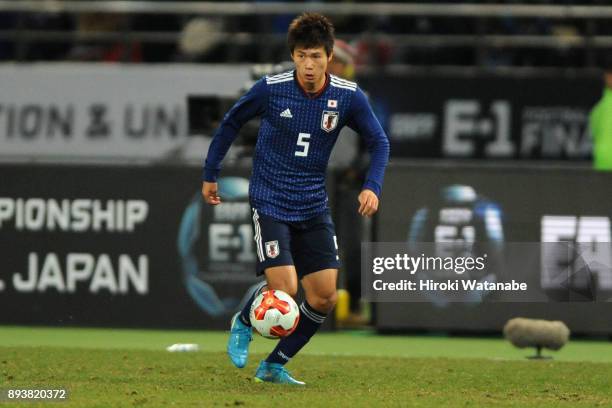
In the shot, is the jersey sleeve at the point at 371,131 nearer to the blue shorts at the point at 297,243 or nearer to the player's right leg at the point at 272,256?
the blue shorts at the point at 297,243

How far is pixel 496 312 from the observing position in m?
15.0

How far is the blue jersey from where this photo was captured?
9781 mm

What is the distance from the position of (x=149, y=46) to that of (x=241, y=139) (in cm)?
549

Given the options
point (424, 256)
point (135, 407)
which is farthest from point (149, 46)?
point (135, 407)

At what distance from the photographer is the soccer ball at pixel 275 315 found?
9.45m

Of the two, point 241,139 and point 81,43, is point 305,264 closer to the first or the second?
point 241,139

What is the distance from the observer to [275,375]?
1011 centimetres

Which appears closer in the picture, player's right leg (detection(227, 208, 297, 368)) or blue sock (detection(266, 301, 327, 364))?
player's right leg (detection(227, 208, 297, 368))

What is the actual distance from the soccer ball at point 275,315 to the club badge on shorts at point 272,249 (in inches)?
10.6

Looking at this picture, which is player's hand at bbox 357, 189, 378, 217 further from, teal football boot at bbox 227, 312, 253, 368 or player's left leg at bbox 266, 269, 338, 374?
teal football boot at bbox 227, 312, 253, 368

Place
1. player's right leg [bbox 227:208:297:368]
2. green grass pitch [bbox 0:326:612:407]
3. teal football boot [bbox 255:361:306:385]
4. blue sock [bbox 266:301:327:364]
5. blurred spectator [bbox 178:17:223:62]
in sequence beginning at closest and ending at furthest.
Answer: green grass pitch [bbox 0:326:612:407] → player's right leg [bbox 227:208:297:368] → blue sock [bbox 266:301:327:364] → teal football boot [bbox 255:361:306:385] → blurred spectator [bbox 178:17:223:62]

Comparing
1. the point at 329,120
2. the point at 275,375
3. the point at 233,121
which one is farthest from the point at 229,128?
the point at 275,375

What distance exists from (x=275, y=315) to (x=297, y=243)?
67 cm

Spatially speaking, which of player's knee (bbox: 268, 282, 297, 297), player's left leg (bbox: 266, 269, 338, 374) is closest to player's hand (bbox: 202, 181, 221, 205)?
player's knee (bbox: 268, 282, 297, 297)
